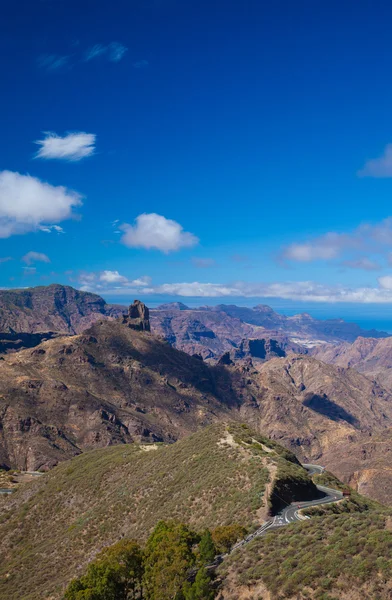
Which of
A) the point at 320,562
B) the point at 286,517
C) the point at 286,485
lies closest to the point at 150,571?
the point at 320,562

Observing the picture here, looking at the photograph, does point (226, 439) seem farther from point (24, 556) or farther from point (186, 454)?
point (24, 556)

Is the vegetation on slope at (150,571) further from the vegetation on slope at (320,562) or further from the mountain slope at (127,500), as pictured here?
the mountain slope at (127,500)

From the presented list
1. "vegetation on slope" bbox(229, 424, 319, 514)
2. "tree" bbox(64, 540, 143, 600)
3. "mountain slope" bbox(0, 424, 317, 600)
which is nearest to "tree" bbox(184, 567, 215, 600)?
"tree" bbox(64, 540, 143, 600)

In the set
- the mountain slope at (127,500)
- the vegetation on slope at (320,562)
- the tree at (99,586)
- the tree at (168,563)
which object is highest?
the vegetation on slope at (320,562)

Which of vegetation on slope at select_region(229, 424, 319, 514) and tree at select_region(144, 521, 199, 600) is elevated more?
tree at select_region(144, 521, 199, 600)

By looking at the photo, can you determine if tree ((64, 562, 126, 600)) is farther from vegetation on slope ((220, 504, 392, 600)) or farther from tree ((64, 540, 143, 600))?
vegetation on slope ((220, 504, 392, 600))

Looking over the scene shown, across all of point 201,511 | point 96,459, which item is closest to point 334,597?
point 201,511

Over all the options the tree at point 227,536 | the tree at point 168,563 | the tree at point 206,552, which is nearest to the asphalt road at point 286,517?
the tree at point 227,536
